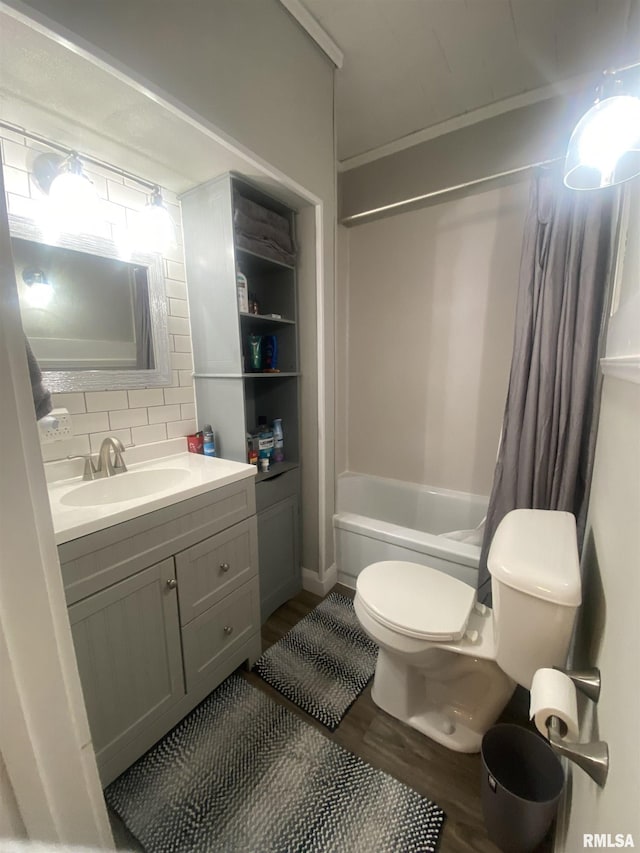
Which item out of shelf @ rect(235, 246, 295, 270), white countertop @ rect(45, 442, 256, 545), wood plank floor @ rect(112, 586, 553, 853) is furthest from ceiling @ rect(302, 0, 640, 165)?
wood plank floor @ rect(112, 586, 553, 853)

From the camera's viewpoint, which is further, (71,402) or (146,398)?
(146,398)

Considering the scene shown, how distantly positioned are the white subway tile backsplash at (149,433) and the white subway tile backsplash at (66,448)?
18 cm

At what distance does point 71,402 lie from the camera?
4.12ft

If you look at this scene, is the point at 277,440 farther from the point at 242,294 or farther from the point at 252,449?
the point at 242,294

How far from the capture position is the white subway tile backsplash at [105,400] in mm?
1310

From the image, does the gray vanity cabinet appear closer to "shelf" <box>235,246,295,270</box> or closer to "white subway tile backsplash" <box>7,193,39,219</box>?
"shelf" <box>235,246,295,270</box>

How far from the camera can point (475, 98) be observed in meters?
1.72

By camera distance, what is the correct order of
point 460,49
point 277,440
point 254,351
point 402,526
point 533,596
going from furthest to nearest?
point 402,526 < point 277,440 < point 254,351 < point 460,49 < point 533,596

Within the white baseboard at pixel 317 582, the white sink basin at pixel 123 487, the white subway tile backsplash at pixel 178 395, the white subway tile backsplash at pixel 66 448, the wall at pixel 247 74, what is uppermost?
the wall at pixel 247 74

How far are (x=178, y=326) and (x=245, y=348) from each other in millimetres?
316

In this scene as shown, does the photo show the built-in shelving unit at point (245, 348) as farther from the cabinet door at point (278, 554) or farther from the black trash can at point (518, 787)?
the black trash can at point (518, 787)

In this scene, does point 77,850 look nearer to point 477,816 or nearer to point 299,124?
point 477,816

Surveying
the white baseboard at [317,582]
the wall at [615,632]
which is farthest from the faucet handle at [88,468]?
the wall at [615,632]

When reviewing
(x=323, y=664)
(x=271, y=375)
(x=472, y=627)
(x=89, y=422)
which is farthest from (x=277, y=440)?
(x=472, y=627)
